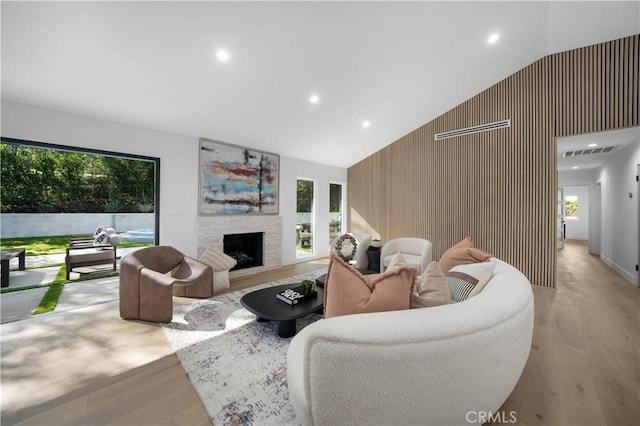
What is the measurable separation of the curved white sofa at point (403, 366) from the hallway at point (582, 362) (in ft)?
3.12

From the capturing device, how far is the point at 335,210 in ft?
23.1

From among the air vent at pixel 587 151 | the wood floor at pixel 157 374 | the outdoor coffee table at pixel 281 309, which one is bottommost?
the wood floor at pixel 157 374

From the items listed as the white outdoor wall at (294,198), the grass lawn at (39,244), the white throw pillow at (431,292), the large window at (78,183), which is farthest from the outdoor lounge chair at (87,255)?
the white throw pillow at (431,292)

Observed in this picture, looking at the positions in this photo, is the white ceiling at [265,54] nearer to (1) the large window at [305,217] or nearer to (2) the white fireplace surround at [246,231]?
(2) the white fireplace surround at [246,231]

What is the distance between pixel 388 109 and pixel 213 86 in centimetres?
302

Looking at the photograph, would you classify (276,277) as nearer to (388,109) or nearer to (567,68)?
(388,109)

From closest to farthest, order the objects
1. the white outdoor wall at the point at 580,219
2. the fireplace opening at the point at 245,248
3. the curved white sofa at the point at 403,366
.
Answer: the curved white sofa at the point at 403,366 < the fireplace opening at the point at 245,248 < the white outdoor wall at the point at 580,219

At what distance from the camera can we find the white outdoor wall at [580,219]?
9.12m

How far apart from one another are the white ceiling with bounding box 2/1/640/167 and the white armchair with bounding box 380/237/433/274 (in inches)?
100

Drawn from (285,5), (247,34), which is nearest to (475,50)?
(285,5)

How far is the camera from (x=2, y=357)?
2088 millimetres

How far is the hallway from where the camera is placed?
158 cm

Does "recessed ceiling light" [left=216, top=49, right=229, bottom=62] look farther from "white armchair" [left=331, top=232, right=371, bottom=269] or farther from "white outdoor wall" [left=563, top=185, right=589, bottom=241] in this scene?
"white outdoor wall" [left=563, top=185, right=589, bottom=241]

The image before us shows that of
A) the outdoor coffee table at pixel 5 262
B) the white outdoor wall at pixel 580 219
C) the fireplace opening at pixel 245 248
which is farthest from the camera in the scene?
the white outdoor wall at pixel 580 219
